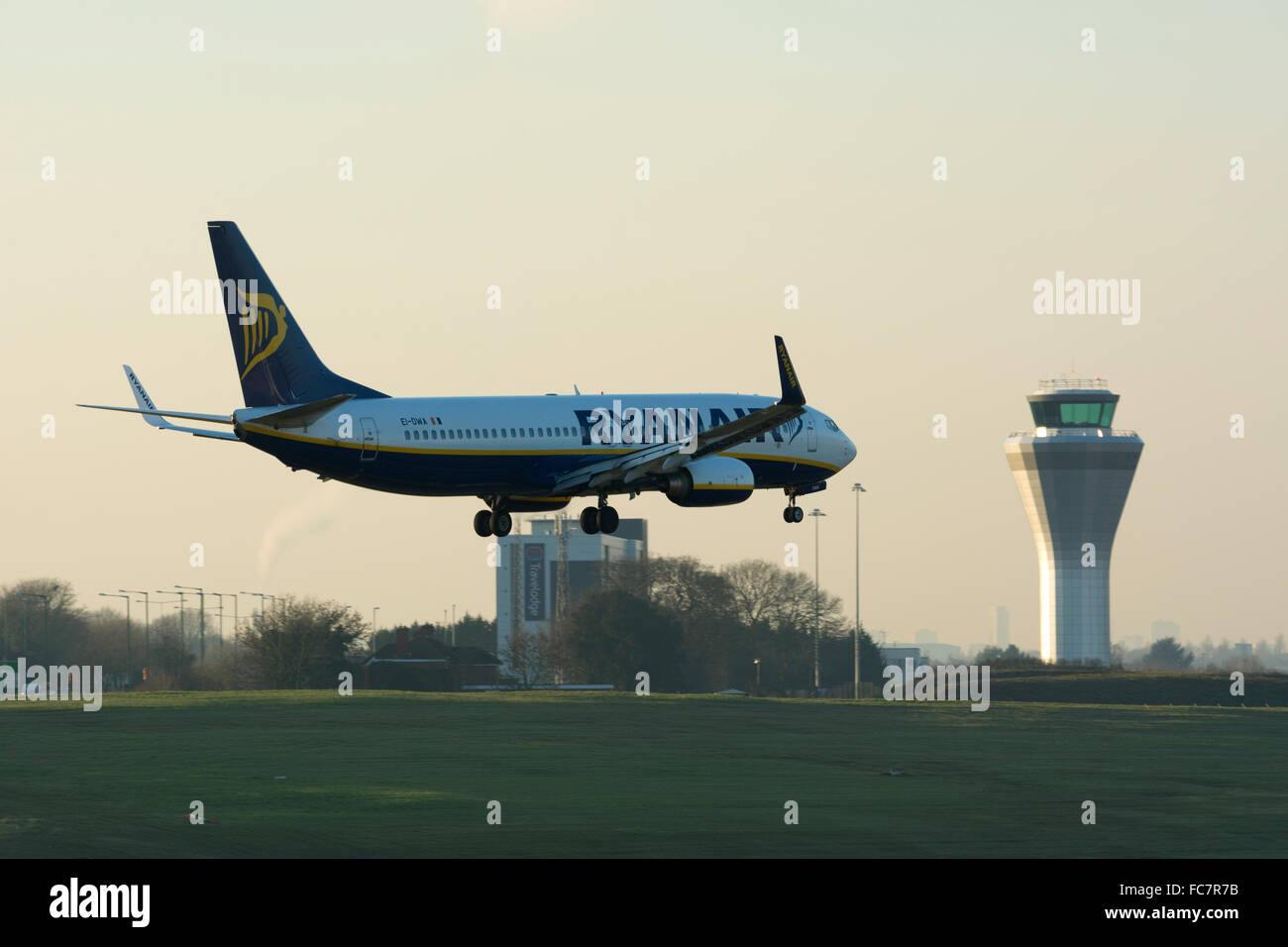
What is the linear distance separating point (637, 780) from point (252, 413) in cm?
1986

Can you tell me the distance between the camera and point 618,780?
2746 inches

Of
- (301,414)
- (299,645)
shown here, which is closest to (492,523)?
(301,414)

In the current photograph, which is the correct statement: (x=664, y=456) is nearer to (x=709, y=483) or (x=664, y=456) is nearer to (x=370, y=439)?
(x=709, y=483)

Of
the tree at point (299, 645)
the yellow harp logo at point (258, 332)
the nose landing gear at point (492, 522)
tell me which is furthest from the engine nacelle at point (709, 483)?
the tree at point (299, 645)

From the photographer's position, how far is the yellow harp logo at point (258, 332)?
69938mm

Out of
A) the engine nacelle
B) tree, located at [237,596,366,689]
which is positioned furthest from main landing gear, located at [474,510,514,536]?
tree, located at [237,596,366,689]

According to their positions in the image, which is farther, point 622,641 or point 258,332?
point 622,641

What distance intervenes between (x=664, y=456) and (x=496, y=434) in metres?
7.59

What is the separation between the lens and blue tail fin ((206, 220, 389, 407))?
69688 millimetres

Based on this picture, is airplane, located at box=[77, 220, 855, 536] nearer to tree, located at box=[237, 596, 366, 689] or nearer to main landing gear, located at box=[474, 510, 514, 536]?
main landing gear, located at box=[474, 510, 514, 536]

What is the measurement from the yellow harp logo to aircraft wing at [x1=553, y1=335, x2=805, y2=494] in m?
13.3

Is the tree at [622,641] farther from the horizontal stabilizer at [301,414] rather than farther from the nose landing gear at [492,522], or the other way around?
the horizontal stabilizer at [301,414]
